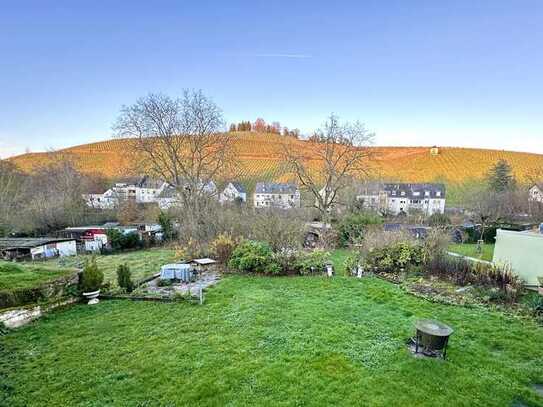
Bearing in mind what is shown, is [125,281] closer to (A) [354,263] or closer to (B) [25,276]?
(B) [25,276]

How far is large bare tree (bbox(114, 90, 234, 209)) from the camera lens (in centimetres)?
2006

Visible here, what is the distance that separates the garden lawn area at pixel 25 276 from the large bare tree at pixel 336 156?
1795 centimetres

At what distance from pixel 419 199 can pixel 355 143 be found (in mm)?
25341

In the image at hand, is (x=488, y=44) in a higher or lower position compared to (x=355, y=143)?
higher

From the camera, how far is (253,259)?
11148 millimetres

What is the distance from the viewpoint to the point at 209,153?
70.8ft

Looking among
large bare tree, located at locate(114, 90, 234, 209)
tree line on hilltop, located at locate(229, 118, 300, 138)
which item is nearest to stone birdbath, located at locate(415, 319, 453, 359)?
large bare tree, located at locate(114, 90, 234, 209)

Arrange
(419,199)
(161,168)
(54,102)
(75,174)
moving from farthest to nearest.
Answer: (419,199), (75,174), (161,168), (54,102)

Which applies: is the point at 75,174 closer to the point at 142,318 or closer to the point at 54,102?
the point at 54,102

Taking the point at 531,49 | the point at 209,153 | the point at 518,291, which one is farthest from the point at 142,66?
the point at 518,291

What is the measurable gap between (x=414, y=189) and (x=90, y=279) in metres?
45.3

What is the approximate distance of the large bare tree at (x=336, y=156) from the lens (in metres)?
23.2

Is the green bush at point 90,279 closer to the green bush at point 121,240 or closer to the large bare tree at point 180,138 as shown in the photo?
the large bare tree at point 180,138

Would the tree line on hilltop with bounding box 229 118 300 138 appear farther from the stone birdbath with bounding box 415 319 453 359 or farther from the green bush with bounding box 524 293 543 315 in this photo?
the stone birdbath with bounding box 415 319 453 359
